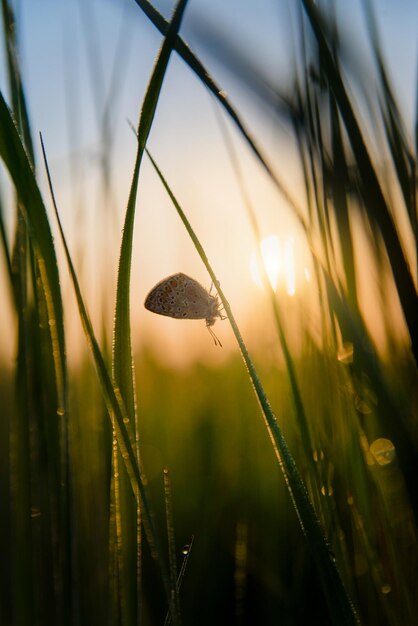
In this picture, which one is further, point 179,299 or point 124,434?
point 179,299

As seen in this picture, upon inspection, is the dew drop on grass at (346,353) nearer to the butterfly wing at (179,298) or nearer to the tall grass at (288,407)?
the tall grass at (288,407)

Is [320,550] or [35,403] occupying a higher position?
[35,403]

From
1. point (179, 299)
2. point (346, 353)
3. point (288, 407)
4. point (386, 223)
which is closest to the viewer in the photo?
point (386, 223)

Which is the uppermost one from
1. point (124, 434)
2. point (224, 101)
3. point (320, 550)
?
point (224, 101)

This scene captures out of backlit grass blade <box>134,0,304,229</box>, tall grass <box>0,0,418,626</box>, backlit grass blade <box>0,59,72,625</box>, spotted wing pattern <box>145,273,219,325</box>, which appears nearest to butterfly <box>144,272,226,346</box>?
spotted wing pattern <box>145,273,219,325</box>

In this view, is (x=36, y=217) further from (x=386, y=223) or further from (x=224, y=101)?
(x=386, y=223)

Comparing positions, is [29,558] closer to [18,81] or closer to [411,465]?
[411,465]

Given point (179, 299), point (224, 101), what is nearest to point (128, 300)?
point (224, 101)

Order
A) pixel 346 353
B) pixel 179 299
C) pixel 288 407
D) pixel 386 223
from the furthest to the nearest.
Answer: pixel 179 299 → pixel 288 407 → pixel 346 353 → pixel 386 223

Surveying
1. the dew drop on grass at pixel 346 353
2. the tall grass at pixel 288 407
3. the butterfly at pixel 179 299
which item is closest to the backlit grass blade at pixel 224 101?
the tall grass at pixel 288 407

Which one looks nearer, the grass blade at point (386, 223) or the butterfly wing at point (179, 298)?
the grass blade at point (386, 223)
